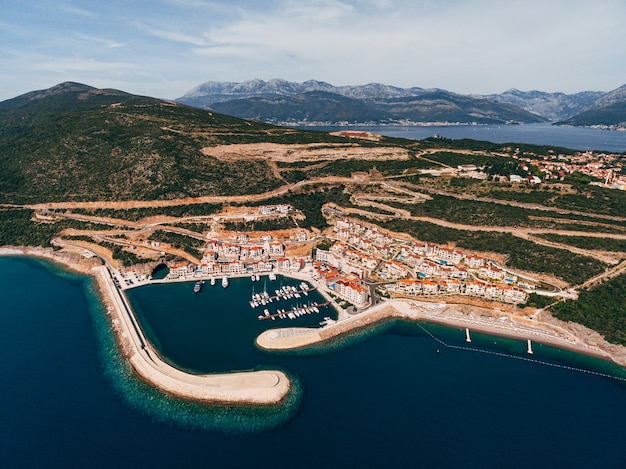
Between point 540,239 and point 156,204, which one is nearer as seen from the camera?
point 540,239

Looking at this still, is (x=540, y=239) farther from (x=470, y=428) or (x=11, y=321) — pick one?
(x=11, y=321)

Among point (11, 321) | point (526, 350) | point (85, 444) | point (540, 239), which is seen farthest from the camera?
point (540, 239)

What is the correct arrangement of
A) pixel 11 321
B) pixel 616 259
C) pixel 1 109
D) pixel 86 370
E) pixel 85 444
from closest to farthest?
1. pixel 85 444
2. pixel 86 370
3. pixel 11 321
4. pixel 616 259
5. pixel 1 109

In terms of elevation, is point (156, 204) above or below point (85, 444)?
above

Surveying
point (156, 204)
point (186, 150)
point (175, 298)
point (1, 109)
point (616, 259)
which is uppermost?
point (1, 109)

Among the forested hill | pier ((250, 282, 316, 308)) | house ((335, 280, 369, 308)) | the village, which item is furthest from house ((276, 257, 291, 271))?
the forested hill

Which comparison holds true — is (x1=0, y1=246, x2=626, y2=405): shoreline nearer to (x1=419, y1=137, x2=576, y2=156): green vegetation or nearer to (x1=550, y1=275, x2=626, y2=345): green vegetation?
(x1=550, y1=275, x2=626, y2=345): green vegetation

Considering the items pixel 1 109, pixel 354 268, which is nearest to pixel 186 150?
pixel 354 268

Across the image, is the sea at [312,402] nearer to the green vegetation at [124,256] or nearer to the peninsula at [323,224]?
the peninsula at [323,224]
